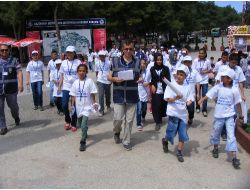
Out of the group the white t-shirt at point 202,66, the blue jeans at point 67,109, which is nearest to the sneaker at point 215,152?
the blue jeans at point 67,109

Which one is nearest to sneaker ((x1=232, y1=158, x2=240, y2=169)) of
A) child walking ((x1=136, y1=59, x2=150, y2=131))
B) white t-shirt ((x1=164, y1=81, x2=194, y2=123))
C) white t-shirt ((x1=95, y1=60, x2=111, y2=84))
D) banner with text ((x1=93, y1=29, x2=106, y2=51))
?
white t-shirt ((x1=164, y1=81, x2=194, y2=123))

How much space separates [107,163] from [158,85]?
8.68 ft

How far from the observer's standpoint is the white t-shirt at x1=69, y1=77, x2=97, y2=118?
7523 mm

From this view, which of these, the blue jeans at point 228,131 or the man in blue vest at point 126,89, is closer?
the blue jeans at point 228,131

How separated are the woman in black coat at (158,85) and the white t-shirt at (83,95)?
144cm

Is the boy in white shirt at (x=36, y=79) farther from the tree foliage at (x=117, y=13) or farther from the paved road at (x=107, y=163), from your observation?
the tree foliage at (x=117, y=13)

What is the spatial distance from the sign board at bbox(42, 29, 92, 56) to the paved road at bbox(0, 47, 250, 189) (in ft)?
91.1

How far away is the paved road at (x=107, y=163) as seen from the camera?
18.7ft

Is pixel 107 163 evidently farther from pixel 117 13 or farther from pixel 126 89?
pixel 117 13

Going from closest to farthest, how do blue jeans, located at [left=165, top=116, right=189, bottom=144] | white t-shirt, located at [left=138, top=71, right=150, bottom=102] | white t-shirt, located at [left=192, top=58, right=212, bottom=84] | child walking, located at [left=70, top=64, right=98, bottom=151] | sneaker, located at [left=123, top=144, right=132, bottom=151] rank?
blue jeans, located at [left=165, top=116, right=189, bottom=144] → sneaker, located at [left=123, top=144, right=132, bottom=151] → child walking, located at [left=70, top=64, right=98, bottom=151] → white t-shirt, located at [left=138, top=71, right=150, bottom=102] → white t-shirt, located at [left=192, top=58, right=212, bottom=84]

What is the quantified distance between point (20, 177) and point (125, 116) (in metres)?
2.27

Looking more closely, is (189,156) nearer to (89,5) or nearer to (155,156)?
(155,156)

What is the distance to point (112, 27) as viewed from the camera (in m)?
44.8

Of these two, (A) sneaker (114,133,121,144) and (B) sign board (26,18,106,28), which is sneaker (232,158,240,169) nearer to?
(A) sneaker (114,133,121,144)
